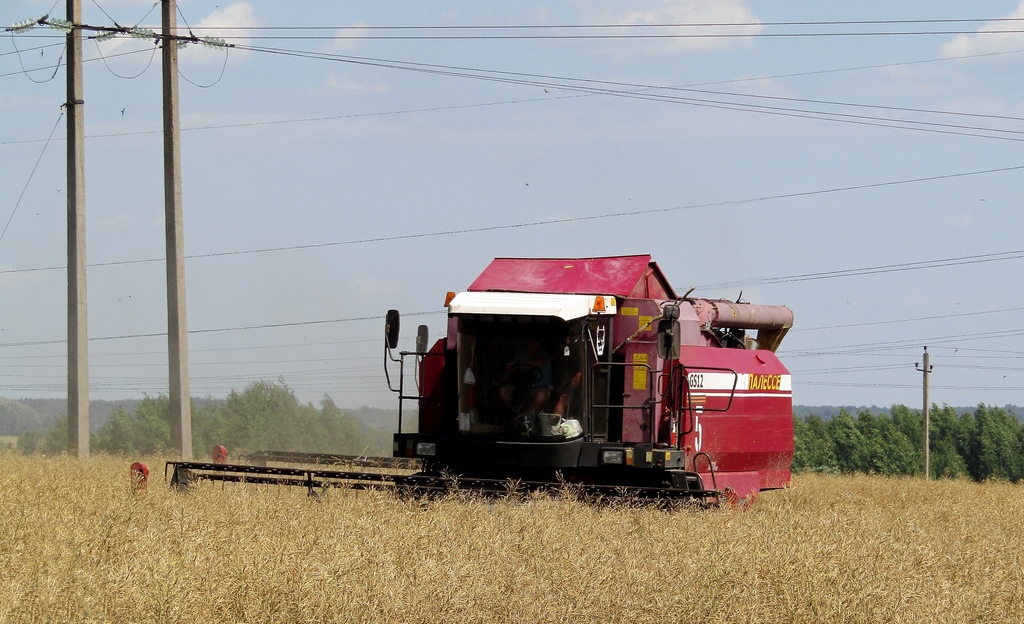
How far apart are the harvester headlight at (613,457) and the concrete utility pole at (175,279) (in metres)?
8.65

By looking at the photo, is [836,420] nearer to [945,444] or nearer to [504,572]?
[945,444]

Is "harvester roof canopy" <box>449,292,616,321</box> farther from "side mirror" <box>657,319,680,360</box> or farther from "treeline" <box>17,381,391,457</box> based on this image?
"treeline" <box>17,381,391,457</box>

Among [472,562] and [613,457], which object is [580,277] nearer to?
[613,457]

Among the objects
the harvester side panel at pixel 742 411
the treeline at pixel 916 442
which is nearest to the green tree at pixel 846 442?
the treeline at pixel 916 442

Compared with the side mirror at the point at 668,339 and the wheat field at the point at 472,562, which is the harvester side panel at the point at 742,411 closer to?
the side mirror at the point at 668,339

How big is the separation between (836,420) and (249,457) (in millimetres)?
74069

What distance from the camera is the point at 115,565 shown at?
7.26 metres

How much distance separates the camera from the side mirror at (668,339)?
37.4ft

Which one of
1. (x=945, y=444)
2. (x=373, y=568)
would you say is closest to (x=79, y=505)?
(x=373, y=568)

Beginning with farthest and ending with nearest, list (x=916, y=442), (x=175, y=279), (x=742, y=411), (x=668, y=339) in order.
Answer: (x=916, y=442) < (x=175, y=279) < (x=742, y=411) < (x=668, y=339)

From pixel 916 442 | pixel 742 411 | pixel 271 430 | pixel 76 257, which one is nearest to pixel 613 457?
pixel 742 411

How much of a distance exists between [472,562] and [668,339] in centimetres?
432

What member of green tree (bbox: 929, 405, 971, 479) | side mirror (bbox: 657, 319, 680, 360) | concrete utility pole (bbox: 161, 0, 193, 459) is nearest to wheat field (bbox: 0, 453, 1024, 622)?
side mirror (bbox: 657, 319, 680, 360)

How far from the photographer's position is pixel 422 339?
42.7 ft
